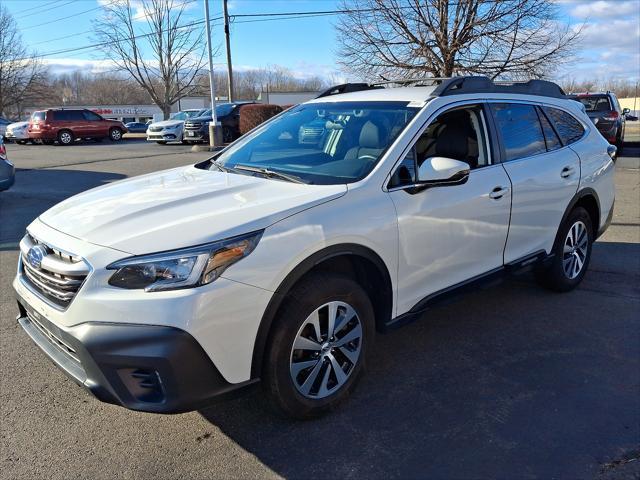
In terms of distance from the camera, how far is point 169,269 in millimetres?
2447

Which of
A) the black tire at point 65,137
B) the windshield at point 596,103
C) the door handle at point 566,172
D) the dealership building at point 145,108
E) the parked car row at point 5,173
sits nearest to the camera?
the door handle at point 566,172

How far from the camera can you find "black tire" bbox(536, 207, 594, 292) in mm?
4754

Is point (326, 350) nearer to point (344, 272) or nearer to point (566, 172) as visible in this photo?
point (344, 272)

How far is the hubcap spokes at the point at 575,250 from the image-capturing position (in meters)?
4.89

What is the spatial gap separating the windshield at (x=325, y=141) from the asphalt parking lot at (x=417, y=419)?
54.9 inches

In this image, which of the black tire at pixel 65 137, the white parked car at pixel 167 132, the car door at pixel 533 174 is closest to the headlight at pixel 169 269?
the car door at pixel 533 174

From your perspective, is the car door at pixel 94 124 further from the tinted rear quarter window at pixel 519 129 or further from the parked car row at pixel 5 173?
the tinted rear quarter window at pixel 519 129

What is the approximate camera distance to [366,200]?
10.0 ft

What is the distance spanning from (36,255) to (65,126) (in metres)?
25.7

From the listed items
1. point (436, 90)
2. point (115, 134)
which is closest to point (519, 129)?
point (436, 90)

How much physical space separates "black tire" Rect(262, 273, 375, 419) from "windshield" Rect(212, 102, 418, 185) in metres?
0.67

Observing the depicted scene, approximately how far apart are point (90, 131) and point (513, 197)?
1043 inches

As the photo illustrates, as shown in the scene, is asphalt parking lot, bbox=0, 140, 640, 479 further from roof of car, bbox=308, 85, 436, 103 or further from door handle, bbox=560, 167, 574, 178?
roof of car, bbox=308, 85, 436, 103

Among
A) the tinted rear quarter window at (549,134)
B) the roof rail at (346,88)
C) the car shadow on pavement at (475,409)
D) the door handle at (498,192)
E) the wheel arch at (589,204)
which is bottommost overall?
the car shadow on pavement at (475,409)
